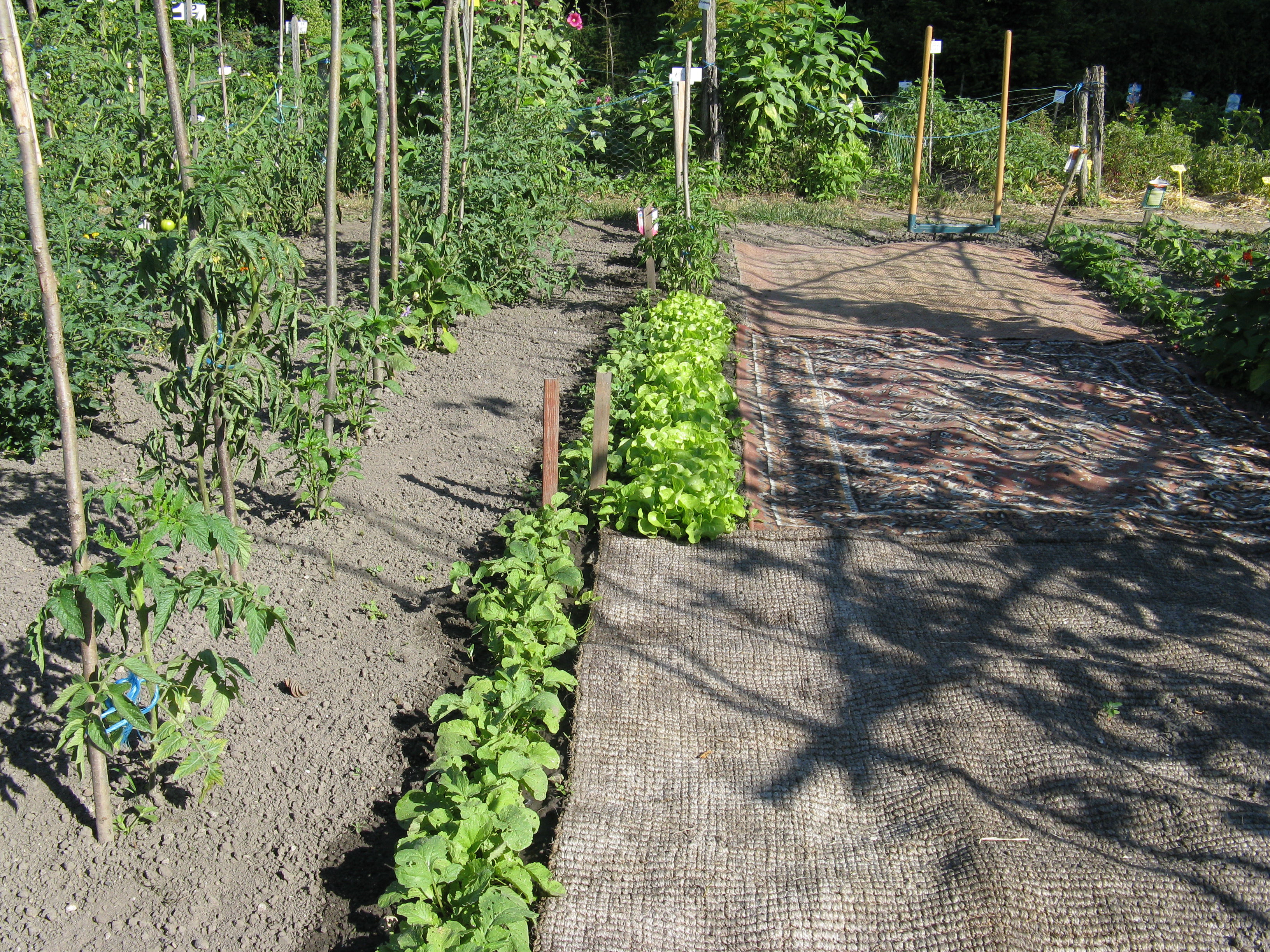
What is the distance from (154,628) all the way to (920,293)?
7356 millimetres

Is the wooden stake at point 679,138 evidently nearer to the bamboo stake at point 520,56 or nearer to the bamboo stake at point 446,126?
the bamboo stake at point 520,56

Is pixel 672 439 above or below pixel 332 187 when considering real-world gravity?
below

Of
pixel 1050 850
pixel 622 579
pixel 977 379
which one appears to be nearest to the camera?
pixel 1050 850

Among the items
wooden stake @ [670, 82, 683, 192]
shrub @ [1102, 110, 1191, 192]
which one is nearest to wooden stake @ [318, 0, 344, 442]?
wooden stake @ [670, 82, 683, 192]

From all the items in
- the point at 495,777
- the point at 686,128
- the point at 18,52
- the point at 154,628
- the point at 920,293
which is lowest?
the point at 495,777

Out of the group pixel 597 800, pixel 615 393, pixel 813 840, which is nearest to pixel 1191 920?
pixel 813 840

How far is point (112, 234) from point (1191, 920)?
4036 mm

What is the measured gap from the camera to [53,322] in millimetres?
2156

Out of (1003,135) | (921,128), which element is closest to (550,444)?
(921,128)

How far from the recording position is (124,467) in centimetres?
406

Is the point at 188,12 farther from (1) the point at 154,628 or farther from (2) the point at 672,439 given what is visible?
(1) the point at 154,628

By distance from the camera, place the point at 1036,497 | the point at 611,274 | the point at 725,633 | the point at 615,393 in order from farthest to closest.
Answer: the point at 611,274 → the point at 615,393 → the point at 1036,497 → the point at 725,633

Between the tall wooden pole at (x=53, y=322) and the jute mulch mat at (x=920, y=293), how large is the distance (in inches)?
224

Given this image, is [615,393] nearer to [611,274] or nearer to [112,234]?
[112,234]
